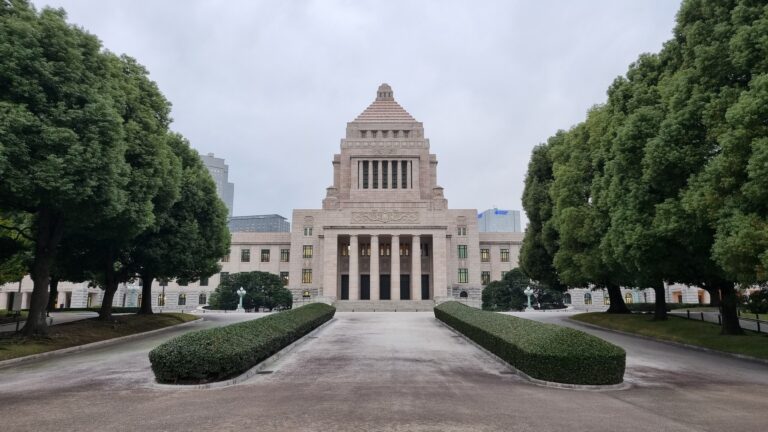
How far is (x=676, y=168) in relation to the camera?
17.6 meters

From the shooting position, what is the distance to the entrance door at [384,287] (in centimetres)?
6444

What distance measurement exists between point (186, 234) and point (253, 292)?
28.6 metres

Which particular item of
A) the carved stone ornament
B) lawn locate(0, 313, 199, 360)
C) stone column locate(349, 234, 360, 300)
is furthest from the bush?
stone column locate(349, 234, 360, 300)

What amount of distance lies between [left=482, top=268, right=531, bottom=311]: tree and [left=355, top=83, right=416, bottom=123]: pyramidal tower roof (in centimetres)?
3196

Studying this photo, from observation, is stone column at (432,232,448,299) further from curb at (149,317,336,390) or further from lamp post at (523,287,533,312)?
curb at (149,317,336,390)

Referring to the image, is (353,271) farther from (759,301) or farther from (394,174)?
(759,301)

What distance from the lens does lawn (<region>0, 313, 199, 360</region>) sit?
18.2 meters

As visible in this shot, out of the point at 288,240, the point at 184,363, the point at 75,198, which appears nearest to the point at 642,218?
the point at 184,363

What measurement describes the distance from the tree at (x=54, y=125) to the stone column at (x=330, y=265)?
124 feet

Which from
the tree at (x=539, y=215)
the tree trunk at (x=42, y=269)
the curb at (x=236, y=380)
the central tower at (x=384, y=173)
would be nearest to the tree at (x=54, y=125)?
the tree trunk at (x=42, y=269)

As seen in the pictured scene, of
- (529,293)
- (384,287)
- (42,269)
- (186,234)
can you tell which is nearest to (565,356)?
(42,269)

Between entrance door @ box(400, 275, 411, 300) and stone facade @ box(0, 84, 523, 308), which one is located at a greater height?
stone facade @ box(0, 84, 523, 308)

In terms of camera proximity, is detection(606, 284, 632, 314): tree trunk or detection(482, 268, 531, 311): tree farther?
detection(482, 268, 531, 311): tree

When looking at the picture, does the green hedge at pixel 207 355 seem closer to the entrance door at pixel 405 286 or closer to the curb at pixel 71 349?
the curb at pixel 71 349
